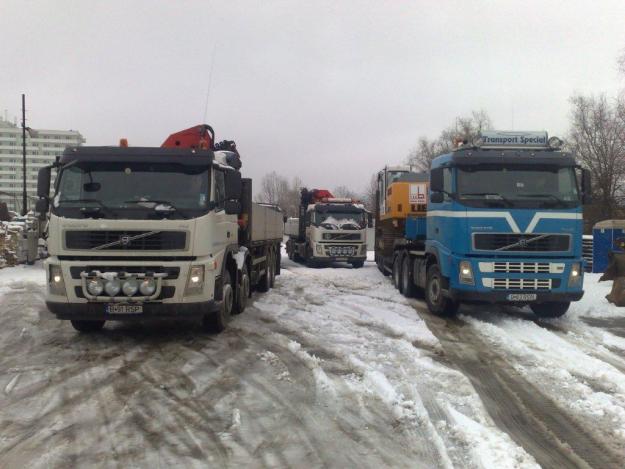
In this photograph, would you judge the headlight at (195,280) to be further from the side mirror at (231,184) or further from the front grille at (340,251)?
the front grille at (340,251)

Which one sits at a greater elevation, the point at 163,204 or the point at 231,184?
the point at 231,184

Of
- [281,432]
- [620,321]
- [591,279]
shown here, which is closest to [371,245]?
[591,279]

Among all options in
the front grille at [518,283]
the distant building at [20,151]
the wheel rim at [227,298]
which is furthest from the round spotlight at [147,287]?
the distant building at [20,151]

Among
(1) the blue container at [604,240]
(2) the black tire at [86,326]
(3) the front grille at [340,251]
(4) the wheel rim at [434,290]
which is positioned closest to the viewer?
(2) the black tire at [86,326]

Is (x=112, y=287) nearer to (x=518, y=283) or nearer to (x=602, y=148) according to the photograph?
(x=518, y=283)

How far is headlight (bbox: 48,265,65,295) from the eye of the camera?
672 cm

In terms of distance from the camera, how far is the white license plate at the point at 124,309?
6676mm

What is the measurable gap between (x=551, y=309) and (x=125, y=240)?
25.2 ft

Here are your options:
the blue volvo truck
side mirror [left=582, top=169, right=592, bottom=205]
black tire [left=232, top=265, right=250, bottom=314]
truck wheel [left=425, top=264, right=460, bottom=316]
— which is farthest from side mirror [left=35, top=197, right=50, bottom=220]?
side mirror [left=582, top=169, right=592, bottom=205]

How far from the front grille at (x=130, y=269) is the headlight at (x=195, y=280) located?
0.63 feet

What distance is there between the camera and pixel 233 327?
27.3 ft

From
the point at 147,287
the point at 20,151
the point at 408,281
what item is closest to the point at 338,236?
the point at 408,281

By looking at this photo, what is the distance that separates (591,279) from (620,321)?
5.98 meters

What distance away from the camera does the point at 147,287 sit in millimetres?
6660
